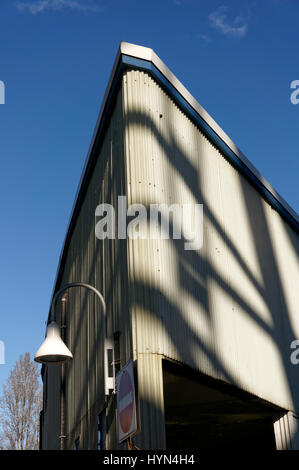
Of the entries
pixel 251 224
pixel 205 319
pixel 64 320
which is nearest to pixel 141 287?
pixel 205 319

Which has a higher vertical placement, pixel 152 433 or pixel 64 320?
pixel 64 320

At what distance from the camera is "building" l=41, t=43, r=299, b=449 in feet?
35.4

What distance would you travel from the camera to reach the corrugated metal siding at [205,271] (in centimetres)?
1087

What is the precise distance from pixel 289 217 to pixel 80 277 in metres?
5.89

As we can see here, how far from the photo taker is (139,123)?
12.1 meters

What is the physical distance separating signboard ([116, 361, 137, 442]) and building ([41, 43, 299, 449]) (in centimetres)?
20

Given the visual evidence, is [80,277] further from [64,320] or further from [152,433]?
[152,433]

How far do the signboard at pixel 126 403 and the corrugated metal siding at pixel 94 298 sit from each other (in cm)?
48

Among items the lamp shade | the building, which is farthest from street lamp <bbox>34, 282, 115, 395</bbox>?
the building

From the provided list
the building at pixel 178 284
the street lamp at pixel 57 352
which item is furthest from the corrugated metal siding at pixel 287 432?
the street lamp at pixel 57 352

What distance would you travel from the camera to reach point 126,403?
979 cm

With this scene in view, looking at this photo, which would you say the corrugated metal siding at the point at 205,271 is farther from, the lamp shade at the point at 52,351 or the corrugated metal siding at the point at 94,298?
the lamp shade at the point at 52,351

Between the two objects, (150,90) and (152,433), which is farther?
(150,90)

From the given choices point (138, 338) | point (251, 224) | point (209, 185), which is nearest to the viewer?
point (138, 338)
